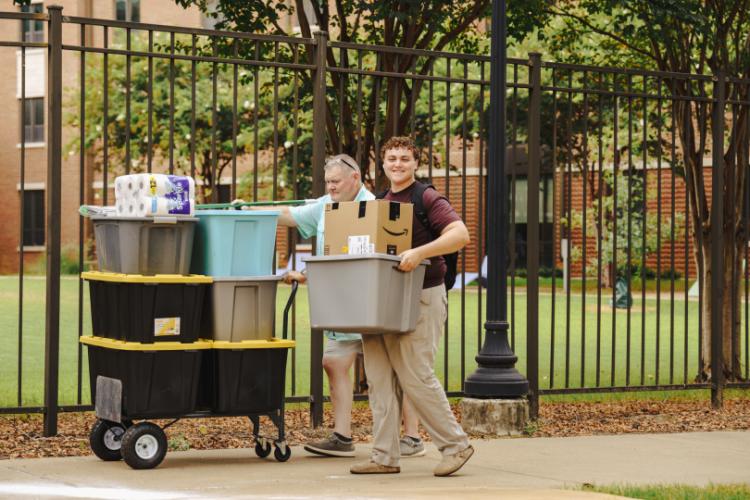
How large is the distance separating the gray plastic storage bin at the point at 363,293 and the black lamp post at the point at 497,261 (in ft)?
6.06

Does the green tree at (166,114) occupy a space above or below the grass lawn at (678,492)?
above

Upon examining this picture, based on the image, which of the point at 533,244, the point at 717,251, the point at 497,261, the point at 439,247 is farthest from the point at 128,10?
the point at 439,247

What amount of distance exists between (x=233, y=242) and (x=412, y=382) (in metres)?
1.30

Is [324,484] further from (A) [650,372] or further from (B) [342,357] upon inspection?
(A) [650,372]

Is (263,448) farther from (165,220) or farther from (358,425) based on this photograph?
(358,425)

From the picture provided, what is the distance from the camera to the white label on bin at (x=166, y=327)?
6918 millimetres

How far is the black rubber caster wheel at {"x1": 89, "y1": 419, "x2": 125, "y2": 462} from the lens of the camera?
7.15m

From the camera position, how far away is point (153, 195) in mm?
6980

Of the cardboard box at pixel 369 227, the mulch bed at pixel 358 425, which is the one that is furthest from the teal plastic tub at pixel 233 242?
the mulch bed at pixel 358 425

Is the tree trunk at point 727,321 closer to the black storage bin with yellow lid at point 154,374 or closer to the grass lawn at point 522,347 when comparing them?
the grass lawn at point 522,347

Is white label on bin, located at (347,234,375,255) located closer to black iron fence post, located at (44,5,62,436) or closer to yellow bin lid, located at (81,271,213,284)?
yellow bin lid, located at (81,271,213,284)

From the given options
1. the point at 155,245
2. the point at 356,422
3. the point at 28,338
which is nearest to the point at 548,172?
the point at 28,338

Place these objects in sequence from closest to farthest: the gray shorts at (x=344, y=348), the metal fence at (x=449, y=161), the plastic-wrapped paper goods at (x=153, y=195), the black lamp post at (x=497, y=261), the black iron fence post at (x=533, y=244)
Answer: the plastic-wrapped paper goods at (x=153, y=195) → the gray shorts at (x=344, y=348) → the metal fence at (x=449, y=161) → the black lamp post at (x=497, y=261) → the black iron fence post at (x=533, y=244)

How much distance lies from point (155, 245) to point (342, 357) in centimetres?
134
